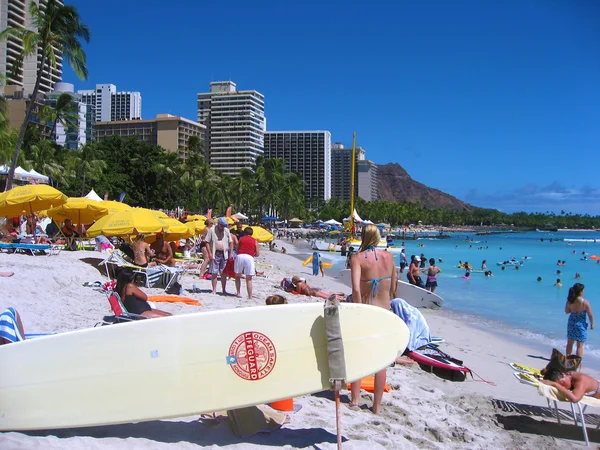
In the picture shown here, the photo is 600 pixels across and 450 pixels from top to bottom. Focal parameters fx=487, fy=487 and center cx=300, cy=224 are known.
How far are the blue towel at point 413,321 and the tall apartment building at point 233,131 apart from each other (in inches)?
5085

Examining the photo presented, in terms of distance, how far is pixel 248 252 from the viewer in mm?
9438

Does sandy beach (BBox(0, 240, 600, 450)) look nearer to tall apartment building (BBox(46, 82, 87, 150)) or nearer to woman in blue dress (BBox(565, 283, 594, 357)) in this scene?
woman in blue dress (BBox(565, 283, 594, 357))

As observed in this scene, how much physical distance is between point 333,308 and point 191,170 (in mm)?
48852

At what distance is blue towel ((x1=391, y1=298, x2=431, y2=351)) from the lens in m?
5.74

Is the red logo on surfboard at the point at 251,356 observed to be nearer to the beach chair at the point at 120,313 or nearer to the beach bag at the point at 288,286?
the beach chair at the point at 120,313

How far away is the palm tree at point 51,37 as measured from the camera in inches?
669

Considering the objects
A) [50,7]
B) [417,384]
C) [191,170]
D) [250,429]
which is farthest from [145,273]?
[191,170]

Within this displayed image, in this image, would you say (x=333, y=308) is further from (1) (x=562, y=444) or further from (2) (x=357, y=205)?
(2) (x=357, y=205)

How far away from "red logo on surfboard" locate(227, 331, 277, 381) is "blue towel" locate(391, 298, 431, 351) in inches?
94.9

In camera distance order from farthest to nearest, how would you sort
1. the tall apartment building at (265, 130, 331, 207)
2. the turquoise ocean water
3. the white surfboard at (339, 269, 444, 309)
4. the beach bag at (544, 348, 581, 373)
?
the tall apartment building at (265, 130, 331, 207)
the white surfboard at (339, 269, 444, 309)
the turquoise ocean water
the beach bag at (544, 348, 581, 373)

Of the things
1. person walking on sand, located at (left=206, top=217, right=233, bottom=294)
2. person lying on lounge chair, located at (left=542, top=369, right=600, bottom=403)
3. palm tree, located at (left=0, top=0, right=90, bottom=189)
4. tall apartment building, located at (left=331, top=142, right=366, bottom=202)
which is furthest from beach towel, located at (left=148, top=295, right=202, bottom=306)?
tall apartment building, located at (left=331, top=142, right=366, bottom=202)

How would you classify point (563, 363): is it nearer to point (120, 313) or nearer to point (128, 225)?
point (120, 313)

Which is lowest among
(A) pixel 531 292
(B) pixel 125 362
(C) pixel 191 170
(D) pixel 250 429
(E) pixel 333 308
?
(A) pixel 531 292

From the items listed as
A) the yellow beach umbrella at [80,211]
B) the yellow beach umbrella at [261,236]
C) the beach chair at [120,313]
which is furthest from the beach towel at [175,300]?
the yellow beach umbrella at [261,236]
